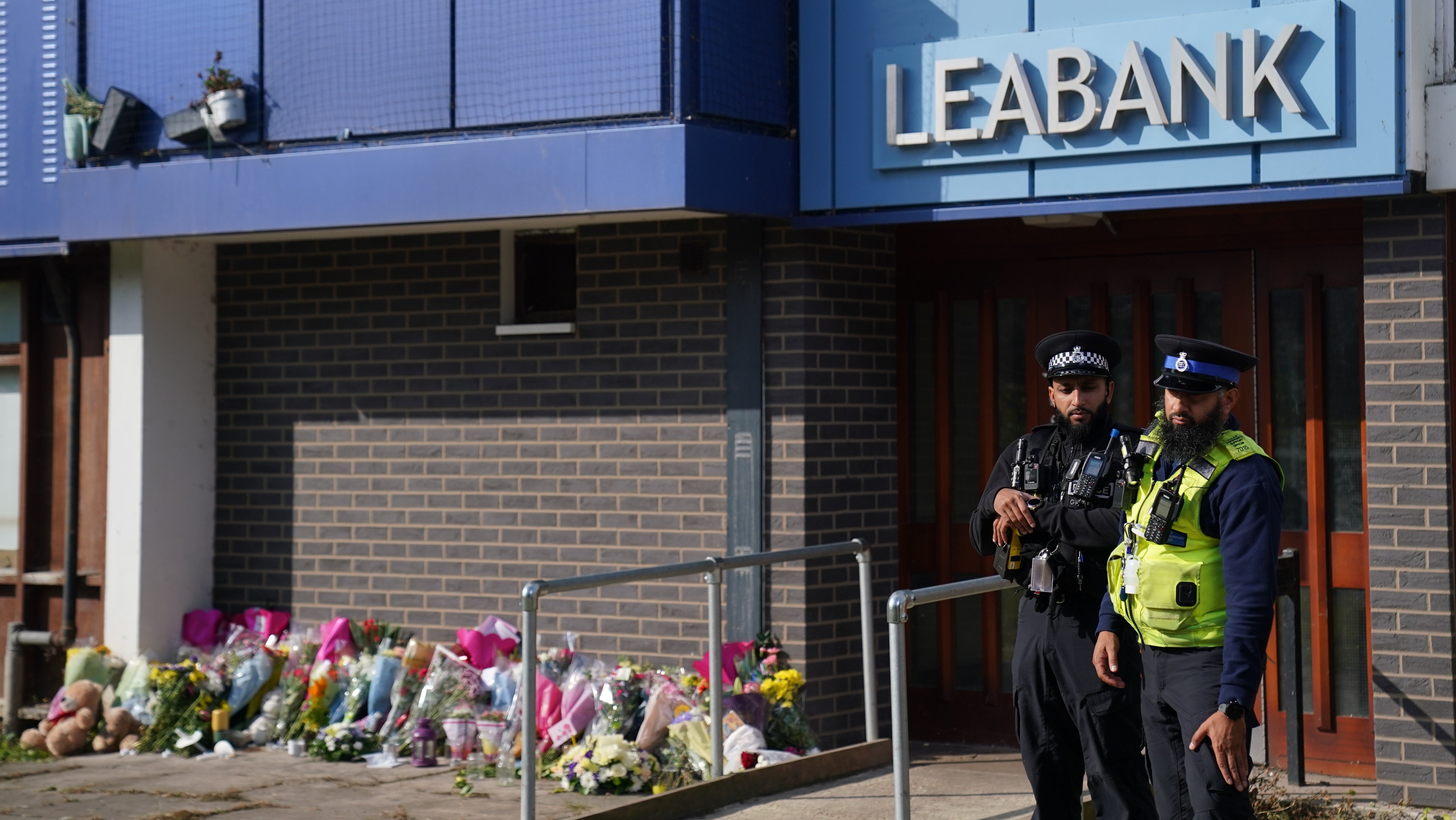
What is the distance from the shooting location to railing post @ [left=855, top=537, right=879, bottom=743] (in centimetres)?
734

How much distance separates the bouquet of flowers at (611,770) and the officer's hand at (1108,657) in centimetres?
304

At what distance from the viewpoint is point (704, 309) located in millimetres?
8312

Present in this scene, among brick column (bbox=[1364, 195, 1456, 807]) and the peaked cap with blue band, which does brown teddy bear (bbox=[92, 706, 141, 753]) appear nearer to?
brick column (bbox=[1364, 195, 1456, 807])

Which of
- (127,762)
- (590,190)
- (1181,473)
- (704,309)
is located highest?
(590,190)

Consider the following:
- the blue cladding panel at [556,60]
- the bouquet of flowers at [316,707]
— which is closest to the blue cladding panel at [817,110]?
Answer: the blue cladding panel at [556,60]

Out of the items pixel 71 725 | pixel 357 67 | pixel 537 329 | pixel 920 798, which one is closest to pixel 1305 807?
pixel 920 798

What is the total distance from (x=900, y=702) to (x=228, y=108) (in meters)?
4.99

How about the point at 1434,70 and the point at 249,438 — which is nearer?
the point at 1434,70

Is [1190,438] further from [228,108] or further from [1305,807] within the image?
[228,108]

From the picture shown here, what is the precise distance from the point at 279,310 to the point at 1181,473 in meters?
6.40

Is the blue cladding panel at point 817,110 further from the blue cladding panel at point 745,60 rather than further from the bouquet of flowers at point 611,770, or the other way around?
the bouquet of flowers at point 611,770

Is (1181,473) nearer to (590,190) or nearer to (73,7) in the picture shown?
(590,190)

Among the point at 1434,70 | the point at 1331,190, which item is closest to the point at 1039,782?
the point at 1331,190

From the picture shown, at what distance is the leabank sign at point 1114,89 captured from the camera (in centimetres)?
680
